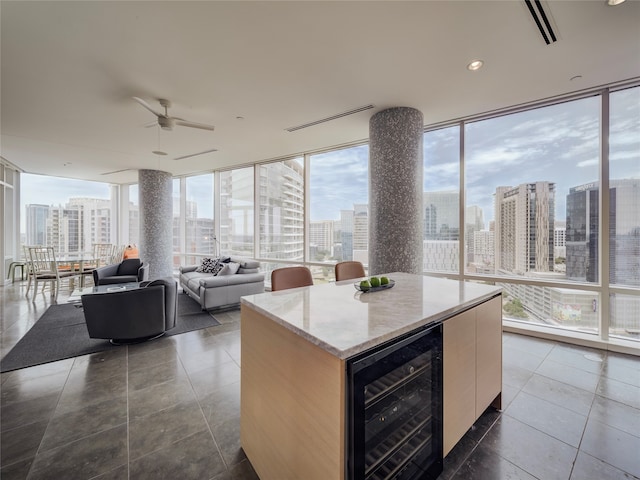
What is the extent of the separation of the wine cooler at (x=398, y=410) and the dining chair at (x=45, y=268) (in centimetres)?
651

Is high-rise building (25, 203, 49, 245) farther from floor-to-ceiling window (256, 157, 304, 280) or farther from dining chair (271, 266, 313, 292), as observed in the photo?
dining chair (271, 266, 313, 292)

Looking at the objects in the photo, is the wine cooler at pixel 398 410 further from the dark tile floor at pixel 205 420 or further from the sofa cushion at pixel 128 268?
the sofa cushion at pixel 128 268

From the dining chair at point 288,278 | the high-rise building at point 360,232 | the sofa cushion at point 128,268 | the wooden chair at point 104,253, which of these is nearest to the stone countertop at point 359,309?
the dining chair at point 288,278

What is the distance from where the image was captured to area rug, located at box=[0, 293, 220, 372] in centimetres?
273

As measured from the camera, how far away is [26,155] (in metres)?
5.44

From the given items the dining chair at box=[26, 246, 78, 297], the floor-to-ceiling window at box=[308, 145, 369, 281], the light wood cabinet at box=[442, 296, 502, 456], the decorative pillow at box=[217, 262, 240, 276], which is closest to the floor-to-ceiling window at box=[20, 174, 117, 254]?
the dining chair at box=[26, 246, 78, 297]

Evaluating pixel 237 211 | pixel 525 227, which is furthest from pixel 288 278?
pixel 237 211

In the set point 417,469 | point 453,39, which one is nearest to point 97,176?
point 453,39

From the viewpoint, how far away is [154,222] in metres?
6.60

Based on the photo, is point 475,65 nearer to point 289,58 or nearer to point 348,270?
point 289,58

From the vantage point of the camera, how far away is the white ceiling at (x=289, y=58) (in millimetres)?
1914

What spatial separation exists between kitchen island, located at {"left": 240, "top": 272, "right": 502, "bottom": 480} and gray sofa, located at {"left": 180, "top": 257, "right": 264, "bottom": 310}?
3090mm

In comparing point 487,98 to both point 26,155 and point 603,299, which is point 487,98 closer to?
point 603,299

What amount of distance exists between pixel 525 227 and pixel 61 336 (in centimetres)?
619
